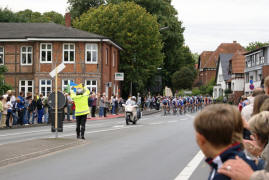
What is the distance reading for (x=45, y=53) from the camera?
4756cm

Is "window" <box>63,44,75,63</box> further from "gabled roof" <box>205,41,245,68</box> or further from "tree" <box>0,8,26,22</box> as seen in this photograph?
"gabled roof" <box>205,41,245,68</box>

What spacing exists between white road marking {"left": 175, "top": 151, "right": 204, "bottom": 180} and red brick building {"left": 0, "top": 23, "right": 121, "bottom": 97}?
35.3 m

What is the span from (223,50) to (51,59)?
73.8 metres

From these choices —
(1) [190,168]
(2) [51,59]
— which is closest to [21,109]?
(1) [190,168]

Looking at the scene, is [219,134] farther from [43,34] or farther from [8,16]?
[8,16]

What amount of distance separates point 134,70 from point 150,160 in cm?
4207

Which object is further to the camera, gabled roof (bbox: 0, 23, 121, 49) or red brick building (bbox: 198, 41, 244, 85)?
red brick building (bbox: 198, 41, 244, 85)

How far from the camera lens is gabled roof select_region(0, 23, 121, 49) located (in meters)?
46.7

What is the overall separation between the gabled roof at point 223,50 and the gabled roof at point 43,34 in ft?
222

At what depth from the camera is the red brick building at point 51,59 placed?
47125 mm

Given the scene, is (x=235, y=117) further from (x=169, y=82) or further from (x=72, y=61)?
(x=169, y=82)

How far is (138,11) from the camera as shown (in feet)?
175

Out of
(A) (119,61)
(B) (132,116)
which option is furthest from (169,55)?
(B) (132,116)

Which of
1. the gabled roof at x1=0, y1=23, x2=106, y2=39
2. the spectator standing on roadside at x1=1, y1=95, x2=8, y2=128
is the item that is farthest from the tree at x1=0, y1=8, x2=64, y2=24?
the spectator standing on roadside at x1=1, y1=95, x2=8, y2=128
